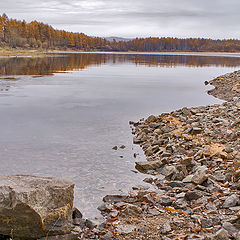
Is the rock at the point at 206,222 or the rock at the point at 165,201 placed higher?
the rock at the point at 206,222

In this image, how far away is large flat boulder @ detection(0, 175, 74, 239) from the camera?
6.26 metres

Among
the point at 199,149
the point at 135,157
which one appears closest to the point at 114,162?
the point at 135,157

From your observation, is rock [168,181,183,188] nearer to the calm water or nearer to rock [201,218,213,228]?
the calm water

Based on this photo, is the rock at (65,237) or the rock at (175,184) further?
the rock at (175,184)

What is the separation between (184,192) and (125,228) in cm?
258

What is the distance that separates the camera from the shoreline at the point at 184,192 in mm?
6933

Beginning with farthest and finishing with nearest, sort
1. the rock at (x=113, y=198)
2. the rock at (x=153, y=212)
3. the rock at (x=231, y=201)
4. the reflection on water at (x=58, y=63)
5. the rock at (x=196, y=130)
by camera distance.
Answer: the reflection on water at (x=58, y=63) < the rock at (x=196, y=130) < the rock at (x=113, y=198) < the rock at (x=153, y=212) < the rock at (x=231, y=201)

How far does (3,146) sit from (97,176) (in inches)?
206

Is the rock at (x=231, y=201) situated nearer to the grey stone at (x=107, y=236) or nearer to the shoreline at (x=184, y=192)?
the shoreline at (x=184, y=192)

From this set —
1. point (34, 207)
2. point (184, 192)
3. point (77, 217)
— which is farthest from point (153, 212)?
point (34, 207)

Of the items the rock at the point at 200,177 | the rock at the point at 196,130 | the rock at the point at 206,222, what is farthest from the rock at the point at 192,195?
the rock at the point at 196,130

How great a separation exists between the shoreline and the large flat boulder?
0.82 metres

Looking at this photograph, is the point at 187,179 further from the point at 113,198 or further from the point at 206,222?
the point at 206,222

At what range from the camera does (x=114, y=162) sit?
12227 millimetres
